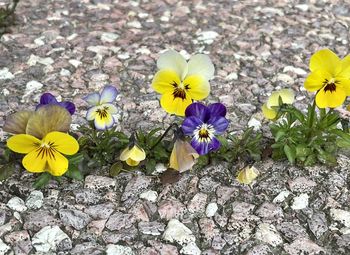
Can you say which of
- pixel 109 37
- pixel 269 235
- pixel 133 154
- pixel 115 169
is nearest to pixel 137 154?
pixel 133 154

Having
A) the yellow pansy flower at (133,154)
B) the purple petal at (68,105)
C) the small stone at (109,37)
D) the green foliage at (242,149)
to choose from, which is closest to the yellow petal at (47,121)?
the purple petal at (68,105)

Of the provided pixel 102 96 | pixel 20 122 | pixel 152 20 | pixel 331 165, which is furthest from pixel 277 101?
pixel 152 20

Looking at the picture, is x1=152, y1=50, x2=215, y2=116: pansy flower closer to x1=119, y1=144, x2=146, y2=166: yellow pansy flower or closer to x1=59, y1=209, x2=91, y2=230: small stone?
x1=119, y1=144, x2=146, y2=166: yellow pansy flower

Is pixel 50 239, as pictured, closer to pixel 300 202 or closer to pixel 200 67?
pixel 200 67

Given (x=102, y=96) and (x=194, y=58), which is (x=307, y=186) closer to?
(x=194, y=58)

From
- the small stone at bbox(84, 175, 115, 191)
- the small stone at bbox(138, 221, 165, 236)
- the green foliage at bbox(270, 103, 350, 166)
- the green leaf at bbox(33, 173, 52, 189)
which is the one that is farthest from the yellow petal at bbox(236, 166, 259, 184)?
the green leaf at bbox(33, 173, 52, 189)

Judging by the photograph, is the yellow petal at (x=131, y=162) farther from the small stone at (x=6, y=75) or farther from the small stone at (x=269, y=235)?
the small stone at (x=6, y=75)
